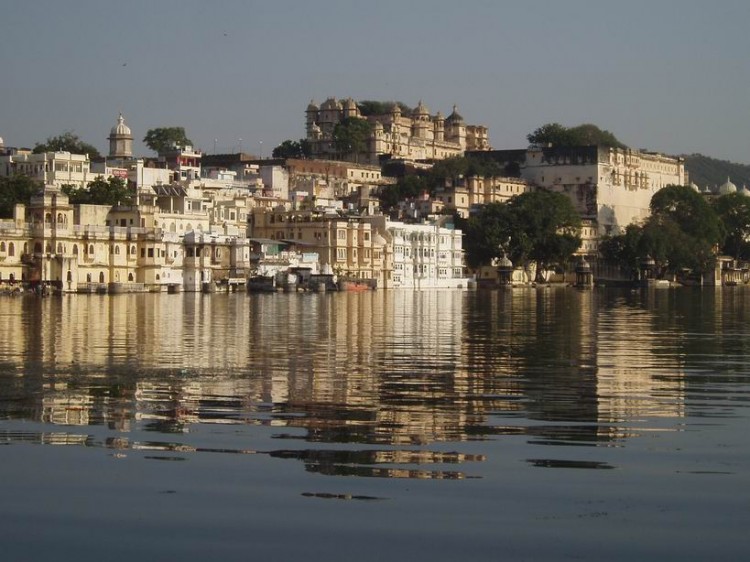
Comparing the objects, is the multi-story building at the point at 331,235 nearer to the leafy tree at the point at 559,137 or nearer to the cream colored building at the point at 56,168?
the cream colored building at the point at 56,168

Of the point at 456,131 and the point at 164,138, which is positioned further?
the point at 456,131

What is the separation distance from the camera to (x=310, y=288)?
306 ft

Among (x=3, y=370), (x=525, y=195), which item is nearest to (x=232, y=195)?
(x=525, y=195)

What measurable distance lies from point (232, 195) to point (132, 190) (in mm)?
7629

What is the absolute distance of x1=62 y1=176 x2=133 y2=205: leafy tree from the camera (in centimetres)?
9150

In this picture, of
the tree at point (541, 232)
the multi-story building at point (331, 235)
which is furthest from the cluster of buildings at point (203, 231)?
the tree at point (541, 232)

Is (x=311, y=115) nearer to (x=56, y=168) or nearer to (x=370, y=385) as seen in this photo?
(x=56, y=168)

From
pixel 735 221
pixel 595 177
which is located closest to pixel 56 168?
pixel 595 177

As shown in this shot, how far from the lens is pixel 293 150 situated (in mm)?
161250

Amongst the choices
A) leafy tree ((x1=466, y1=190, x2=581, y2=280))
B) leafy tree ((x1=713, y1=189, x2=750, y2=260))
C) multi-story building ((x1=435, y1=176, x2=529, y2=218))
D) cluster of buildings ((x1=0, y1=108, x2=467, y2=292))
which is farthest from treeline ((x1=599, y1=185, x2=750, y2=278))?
cluster of buildings ((x1=0, y1=108, x2=467, y2=292))

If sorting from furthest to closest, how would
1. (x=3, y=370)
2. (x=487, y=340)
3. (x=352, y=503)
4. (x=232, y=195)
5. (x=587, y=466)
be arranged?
1. (x=232, y=195)
2. (x=487, y=340)
3. (x=3, y=370)
4. (x=587, y=466)
5. (x=352, y=503)

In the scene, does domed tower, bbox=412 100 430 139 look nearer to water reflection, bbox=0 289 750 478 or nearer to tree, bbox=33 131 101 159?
tree, bbox=33 131 101 159

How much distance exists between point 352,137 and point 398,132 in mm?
9409

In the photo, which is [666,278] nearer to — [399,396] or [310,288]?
[310,288]
